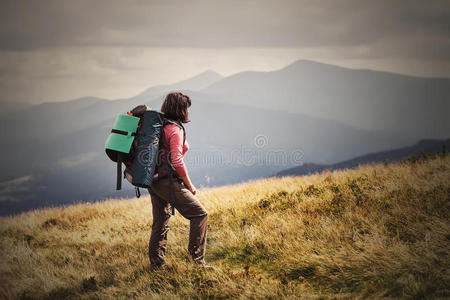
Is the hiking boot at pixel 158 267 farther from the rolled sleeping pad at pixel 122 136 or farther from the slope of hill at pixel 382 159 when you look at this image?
the slope of hill at pixel 382 159

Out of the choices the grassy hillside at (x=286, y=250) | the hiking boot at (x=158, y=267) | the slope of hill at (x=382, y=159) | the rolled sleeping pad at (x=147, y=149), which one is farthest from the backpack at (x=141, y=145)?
the slope of hill at (x=382, y=159)

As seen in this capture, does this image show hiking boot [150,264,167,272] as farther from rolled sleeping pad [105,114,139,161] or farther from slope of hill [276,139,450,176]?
slope of hill [276,139,450,176]

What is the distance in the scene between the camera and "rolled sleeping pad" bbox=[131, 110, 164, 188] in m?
3.90

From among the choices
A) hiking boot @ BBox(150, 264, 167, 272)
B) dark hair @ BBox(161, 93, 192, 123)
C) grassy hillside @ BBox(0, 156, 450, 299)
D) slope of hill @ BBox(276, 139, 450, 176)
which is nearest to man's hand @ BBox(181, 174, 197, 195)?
dark hair @ BBox(161, 93, 192, 123)

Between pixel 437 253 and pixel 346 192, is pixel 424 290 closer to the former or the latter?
pixel 437 253

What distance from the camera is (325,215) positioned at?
564 centimetres

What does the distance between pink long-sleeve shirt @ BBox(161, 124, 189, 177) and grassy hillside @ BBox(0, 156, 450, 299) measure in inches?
62.2

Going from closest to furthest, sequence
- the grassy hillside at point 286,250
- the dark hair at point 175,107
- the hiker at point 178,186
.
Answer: the grassy hillside at point 286,250 → the hiker at point 178,186 → the dark hair at point 175,107

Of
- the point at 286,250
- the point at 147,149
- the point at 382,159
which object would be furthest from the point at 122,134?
the point at 382,159

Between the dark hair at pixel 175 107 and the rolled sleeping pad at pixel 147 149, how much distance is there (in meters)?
0.20

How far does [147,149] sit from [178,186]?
68 cm

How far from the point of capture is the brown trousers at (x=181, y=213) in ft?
13.6

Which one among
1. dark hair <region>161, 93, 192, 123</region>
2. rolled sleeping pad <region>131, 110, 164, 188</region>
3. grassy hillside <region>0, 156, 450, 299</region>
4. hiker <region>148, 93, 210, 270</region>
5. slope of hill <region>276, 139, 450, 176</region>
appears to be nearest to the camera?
grassy hillside <region>0, 156, 450, 299</region>

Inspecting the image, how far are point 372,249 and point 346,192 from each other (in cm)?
255
